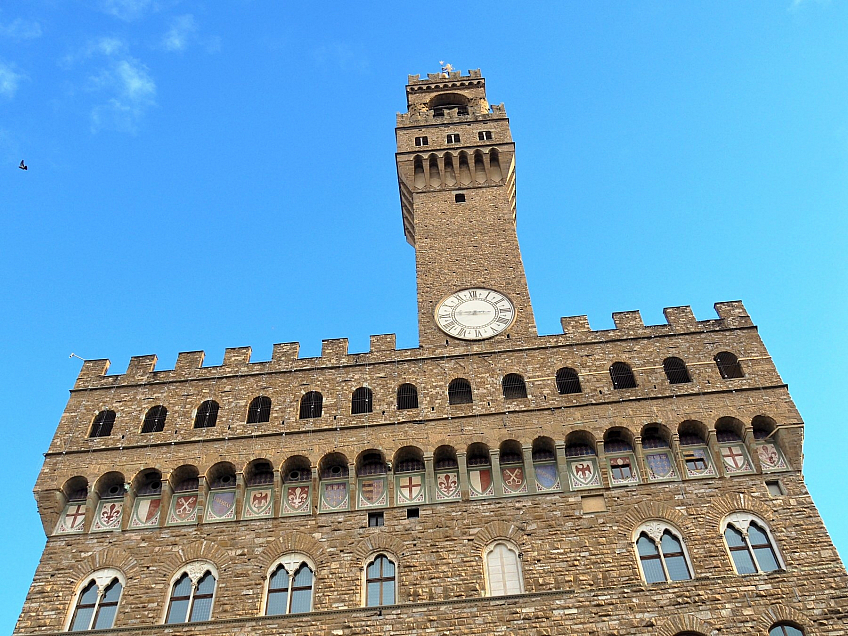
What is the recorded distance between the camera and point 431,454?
2109cm

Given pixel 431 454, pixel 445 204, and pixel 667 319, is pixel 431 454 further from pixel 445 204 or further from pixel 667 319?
pixel 445 204

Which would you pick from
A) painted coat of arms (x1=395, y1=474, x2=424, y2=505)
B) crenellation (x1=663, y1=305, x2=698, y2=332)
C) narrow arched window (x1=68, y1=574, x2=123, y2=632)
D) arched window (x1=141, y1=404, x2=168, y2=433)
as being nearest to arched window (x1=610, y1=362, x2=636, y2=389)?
crenellation (x1=663, y1=305, x2=698, y2=332)

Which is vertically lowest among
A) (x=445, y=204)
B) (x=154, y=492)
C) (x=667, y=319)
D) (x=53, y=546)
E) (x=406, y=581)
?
(x=406, y=581)

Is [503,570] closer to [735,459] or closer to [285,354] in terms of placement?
[735,459]

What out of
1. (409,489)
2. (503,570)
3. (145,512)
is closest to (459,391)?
(409,489)

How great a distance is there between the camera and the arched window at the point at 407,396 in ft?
73.6

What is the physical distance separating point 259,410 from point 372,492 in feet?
13.8

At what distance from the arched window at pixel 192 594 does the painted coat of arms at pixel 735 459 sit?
13030 mm

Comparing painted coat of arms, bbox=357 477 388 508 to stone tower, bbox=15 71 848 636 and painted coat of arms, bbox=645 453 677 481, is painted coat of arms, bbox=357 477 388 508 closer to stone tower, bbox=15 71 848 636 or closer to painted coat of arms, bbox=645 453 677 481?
stone tower, bbox=15 71 848 636

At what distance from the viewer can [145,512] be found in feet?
68.7

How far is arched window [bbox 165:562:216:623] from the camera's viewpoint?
18906mm

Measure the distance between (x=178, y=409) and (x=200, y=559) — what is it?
477 centimetres

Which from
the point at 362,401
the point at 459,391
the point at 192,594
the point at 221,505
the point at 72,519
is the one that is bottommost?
the point at 192,594

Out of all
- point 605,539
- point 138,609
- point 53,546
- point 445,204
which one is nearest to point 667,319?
point 605,539
